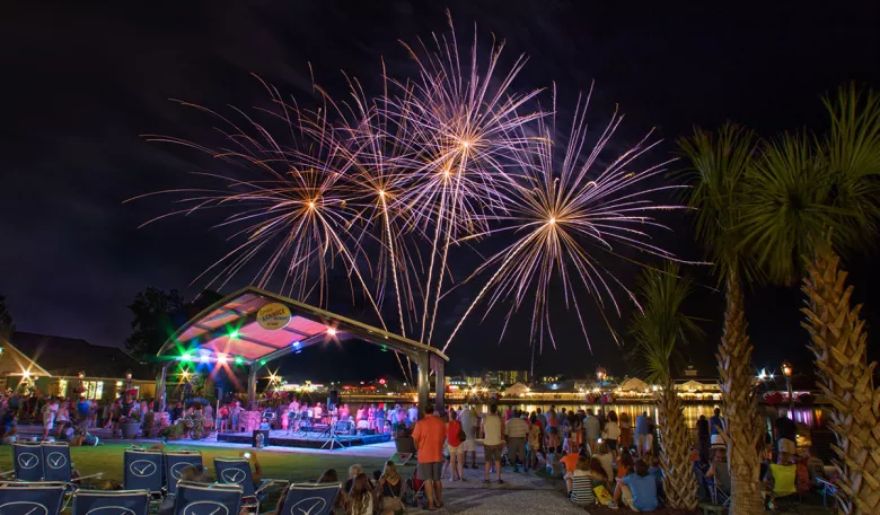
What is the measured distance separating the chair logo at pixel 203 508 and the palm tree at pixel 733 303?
667 cm

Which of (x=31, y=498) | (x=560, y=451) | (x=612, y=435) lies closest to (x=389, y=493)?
(x=31, y=498)

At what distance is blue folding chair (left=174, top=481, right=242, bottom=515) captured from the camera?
242 inches

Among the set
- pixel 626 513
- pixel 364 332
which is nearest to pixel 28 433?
pixel 364 332

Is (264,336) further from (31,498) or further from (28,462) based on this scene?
(31,498)

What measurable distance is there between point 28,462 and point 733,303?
453 inches

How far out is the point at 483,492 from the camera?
11930mm

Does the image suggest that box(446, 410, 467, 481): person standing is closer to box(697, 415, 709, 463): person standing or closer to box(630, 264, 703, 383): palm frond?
box(630, 264, 703, 383): palm frond

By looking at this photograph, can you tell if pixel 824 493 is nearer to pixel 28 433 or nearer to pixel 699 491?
pixel 699 491

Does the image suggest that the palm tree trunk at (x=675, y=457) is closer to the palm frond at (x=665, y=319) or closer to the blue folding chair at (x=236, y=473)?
the palm frond at (x=665, y=319)

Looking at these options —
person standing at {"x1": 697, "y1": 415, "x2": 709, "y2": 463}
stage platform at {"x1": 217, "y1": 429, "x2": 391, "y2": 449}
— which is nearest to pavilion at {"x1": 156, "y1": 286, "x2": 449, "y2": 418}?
stage platform at {"x1": 217, "y1": 429, "x2": 391, "y2": 449}

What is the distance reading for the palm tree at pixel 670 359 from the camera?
996 centimetres

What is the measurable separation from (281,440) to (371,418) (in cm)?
550

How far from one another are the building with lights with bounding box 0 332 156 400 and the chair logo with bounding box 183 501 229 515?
3120 cm

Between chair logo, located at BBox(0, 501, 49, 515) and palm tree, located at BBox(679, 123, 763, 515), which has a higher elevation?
palm tree, located at BBox(679, 123, 763, 515)
